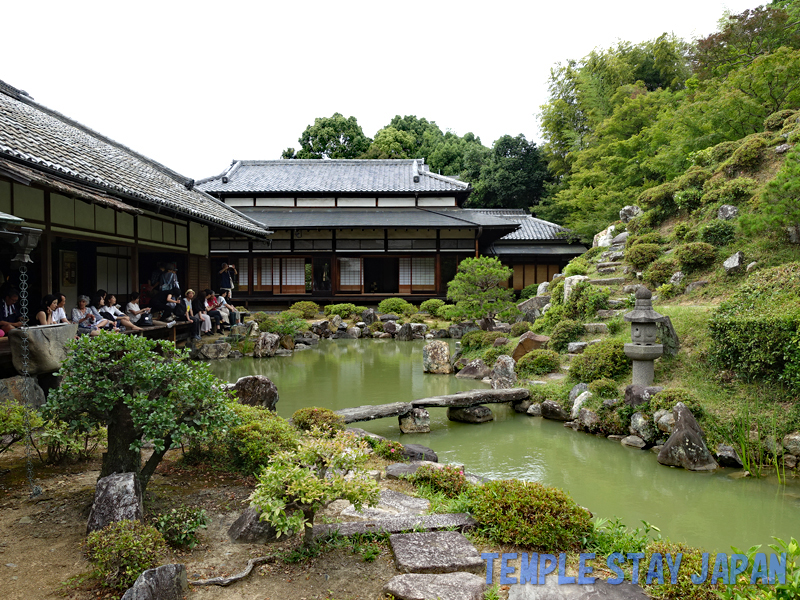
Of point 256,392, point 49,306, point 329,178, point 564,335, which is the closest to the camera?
point 256,392

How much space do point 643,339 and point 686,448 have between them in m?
2.17

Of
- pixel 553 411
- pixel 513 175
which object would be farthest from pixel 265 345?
pixel 513 175

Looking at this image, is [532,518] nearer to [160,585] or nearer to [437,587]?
[437,587]

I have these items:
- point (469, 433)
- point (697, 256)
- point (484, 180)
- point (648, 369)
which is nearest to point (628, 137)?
point (484, 180)

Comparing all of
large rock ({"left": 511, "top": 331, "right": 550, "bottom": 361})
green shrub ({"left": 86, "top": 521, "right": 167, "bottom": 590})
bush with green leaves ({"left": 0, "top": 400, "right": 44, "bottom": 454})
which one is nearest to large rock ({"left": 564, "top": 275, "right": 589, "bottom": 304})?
large rock ({"left": 511, "top": 331, "right": 550, "bottom": 361})

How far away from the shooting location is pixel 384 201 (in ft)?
86.6

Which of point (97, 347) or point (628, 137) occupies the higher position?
point (628, 137)

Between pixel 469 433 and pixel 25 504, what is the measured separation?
5.80m

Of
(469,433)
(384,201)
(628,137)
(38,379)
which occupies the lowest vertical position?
(469,433)

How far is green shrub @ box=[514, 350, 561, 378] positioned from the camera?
10578mm

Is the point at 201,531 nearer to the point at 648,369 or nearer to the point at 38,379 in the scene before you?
the point at 38,379

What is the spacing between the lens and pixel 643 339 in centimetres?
830

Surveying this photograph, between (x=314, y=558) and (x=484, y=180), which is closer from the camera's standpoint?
(x=314, y=558)

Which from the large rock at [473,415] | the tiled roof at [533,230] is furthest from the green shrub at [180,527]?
the tiled roof at [533,230]
